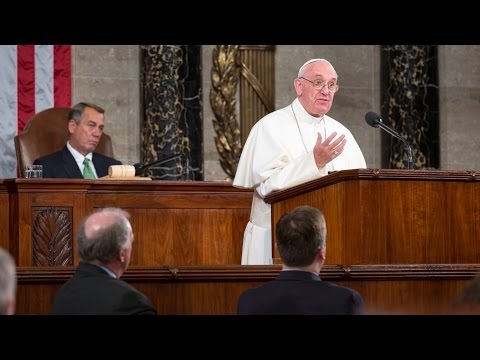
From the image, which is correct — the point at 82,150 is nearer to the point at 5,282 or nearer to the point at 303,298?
the point at 303,298

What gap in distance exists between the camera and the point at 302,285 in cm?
470

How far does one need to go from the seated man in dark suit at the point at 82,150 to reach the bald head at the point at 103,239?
5.52m

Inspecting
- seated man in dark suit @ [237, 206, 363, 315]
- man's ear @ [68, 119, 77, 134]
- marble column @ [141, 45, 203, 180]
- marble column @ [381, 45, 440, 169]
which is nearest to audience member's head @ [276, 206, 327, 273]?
seated man in dark suit @ [237, 206, 363, 315]

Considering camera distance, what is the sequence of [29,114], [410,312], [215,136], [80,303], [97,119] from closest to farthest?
[80,303] < [410,312] < [97,119] < [29,114] < [215,136]

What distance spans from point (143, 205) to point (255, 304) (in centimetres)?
459

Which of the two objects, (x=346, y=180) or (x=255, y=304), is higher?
(x=346, y=180)

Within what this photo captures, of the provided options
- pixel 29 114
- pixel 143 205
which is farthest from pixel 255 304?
pixel 29 114

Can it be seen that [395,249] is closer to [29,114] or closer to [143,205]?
[143,205]

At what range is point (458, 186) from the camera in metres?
6.46

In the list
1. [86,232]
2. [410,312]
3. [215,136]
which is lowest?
[410,312]

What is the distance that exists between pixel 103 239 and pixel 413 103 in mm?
8626

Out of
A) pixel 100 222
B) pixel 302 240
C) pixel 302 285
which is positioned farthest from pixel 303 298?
pixel 100 222

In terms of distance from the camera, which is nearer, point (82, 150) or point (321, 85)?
point (321, 85)

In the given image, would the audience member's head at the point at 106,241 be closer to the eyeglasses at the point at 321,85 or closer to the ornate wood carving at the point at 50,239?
the eyeglasses at the point at 321,85
